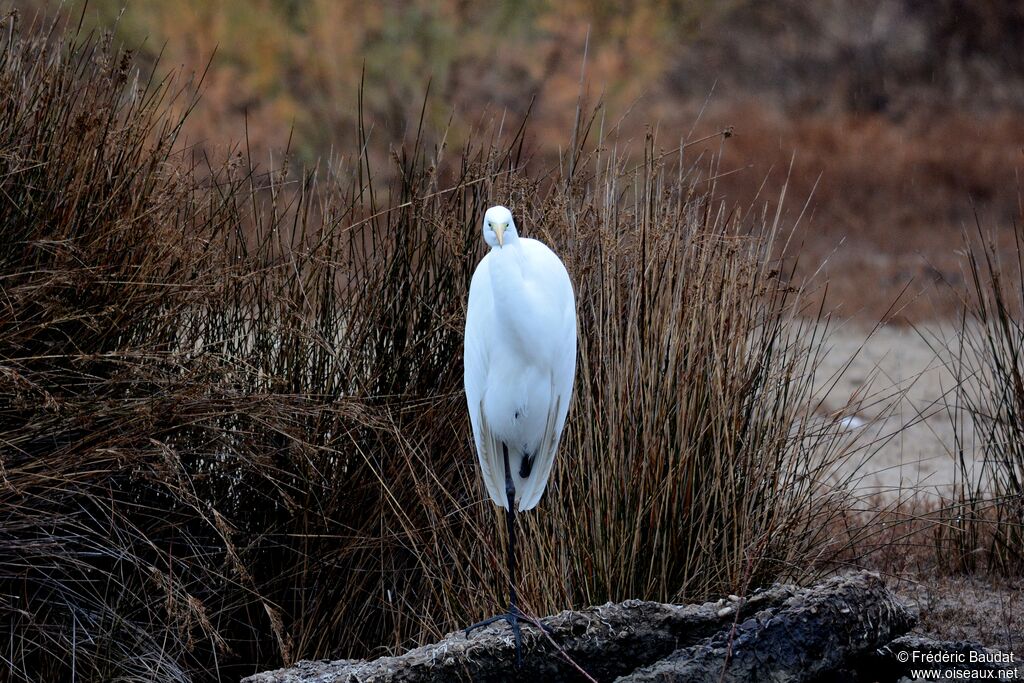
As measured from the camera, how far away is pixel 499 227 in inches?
49.2

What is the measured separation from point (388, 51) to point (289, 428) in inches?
255

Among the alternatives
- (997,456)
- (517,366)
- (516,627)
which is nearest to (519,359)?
(517,366)

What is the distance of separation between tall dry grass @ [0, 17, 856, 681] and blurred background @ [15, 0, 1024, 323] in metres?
5.28

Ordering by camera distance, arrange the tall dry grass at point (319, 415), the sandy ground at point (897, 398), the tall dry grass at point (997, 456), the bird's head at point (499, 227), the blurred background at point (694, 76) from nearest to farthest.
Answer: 1. the bird's head at point (499, 227)
2. the tall dry grass at point (319, 415)
3. the tall dry grass at point (997, 456)
4. the sandy ground at point (897, 398)
5. the blurred background at point (694, 76)

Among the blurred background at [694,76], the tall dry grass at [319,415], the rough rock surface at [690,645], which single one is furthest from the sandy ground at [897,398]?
the rough rock surface at [690,645]

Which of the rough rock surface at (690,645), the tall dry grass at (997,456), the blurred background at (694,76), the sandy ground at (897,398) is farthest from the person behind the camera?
the blurred background at (694,76)

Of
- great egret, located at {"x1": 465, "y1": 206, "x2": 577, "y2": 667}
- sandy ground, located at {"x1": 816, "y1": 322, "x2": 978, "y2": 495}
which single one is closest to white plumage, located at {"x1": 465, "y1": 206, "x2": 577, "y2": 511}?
great egret, located at {"x1": 465, "y1": 206, "x2": 577, "y2": 667}

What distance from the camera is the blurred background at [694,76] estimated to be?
7.20 m

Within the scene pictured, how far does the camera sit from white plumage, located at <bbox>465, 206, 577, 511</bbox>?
4.41 feet

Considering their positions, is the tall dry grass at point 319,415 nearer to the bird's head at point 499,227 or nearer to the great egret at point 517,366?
the great egret at point 517,366

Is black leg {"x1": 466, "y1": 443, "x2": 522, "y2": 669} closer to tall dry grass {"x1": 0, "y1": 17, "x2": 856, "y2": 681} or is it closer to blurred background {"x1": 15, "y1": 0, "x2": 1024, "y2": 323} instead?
tall dry grass {"x1": 0, "y1": 17, "x2": 856, "y2": 681}

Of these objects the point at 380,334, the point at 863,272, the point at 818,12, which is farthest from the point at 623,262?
the point at 818,12

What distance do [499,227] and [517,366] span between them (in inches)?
9.1

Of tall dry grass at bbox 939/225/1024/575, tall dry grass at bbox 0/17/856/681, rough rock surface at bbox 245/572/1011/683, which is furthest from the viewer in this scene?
tall dry grass at bbox 939/225/1024/575
